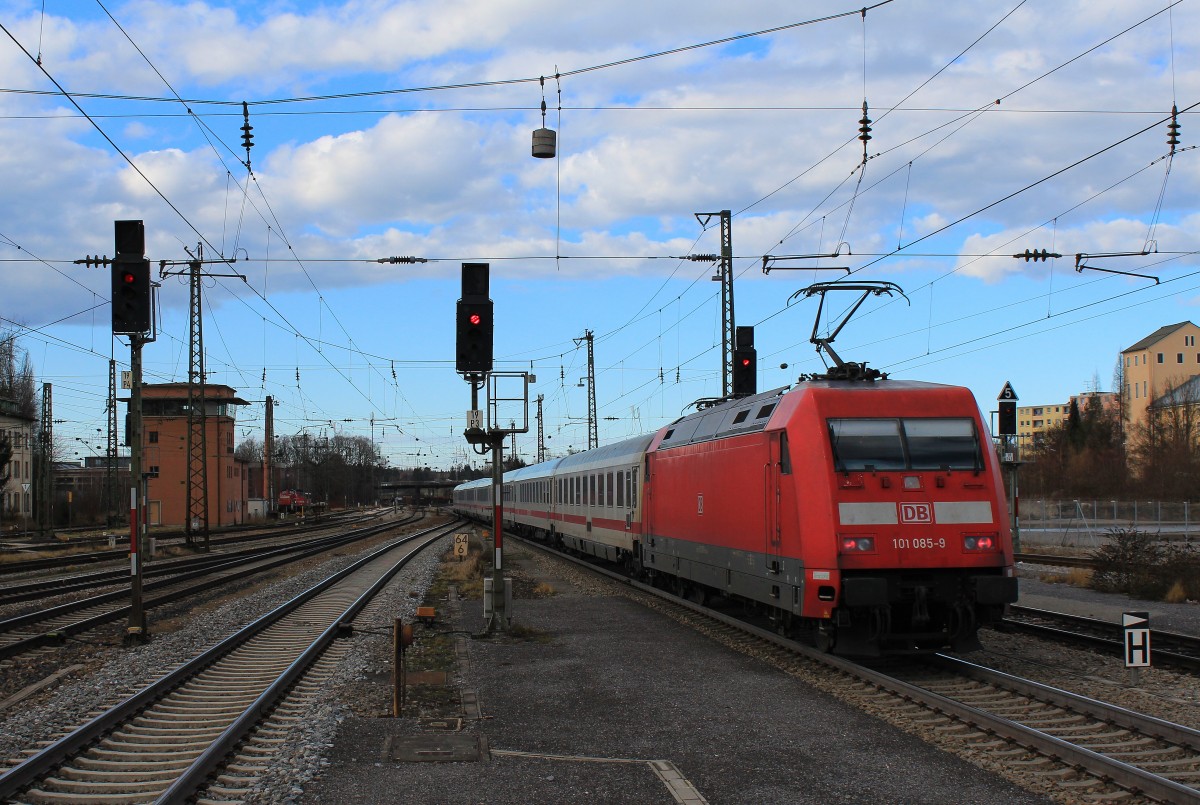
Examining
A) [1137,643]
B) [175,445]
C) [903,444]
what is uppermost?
[175,445]

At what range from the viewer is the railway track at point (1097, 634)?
39.7 ft

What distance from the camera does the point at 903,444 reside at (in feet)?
39.1

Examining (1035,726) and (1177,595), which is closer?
(1035,726)

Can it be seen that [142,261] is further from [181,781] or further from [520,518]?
[520,518]

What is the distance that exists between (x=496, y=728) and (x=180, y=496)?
65.5 meters

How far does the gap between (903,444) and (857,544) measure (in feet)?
4.43

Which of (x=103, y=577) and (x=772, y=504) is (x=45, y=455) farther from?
(x=772, y=504)

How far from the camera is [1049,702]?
9828mm

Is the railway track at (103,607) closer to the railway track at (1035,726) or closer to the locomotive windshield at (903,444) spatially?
the railway track at (1035,726)

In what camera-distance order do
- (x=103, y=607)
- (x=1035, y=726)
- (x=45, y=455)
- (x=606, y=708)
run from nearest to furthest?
(x=1035, y=726), (x=606, y=708), (x=103, y=607), (x=45, y=455)

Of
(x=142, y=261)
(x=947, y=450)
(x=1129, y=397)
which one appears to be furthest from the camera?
(x=1129, y=397)

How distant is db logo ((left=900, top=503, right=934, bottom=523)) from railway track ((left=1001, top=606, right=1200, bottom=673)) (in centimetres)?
317

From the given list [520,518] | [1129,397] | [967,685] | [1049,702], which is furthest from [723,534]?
[1129,397]

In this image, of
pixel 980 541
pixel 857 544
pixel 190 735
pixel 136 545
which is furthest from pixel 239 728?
pixel 980 541
